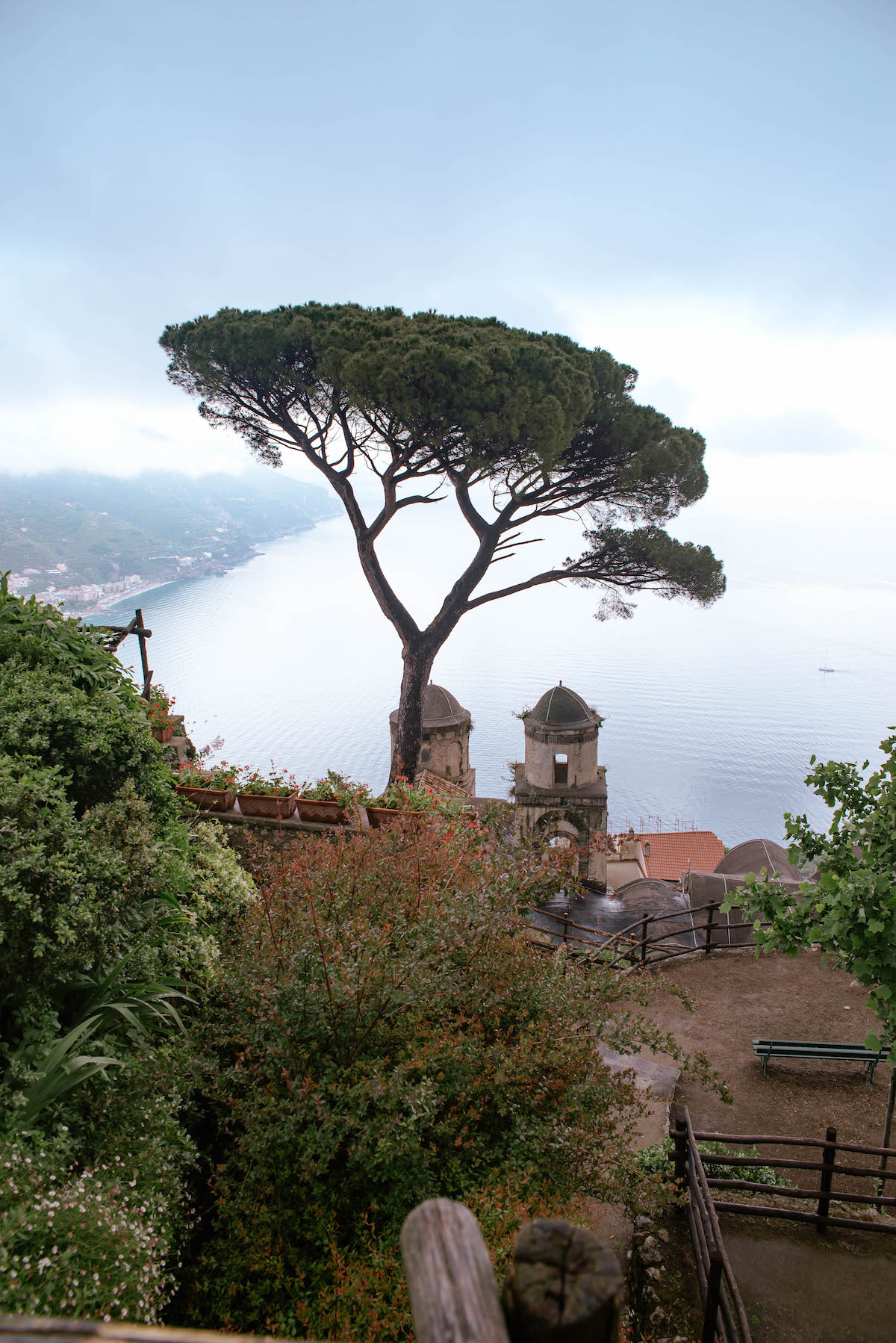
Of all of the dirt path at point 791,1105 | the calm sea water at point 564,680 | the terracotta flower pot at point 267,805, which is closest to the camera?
the dirt path at point 791,1105

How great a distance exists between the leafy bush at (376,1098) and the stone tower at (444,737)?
11.6 meters

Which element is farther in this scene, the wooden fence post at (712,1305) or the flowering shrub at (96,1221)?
the wooden fence post at (712,1305)

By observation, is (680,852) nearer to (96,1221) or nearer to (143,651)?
(143,651)

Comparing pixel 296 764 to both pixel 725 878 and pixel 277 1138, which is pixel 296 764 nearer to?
pixel 725 878

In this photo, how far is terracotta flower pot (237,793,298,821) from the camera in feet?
29.4

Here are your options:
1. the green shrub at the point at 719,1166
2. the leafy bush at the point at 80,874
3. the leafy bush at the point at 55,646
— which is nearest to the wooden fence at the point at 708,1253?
the green shrub at the point at 719,1166

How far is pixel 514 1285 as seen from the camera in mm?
1036

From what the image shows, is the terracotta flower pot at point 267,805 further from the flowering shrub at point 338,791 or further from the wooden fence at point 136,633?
the wooden fence at point 136,633

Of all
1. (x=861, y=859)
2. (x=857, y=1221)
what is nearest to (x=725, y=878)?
(x=857, y=1221)

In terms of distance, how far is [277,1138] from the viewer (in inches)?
134

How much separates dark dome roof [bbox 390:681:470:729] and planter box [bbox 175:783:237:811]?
718cm

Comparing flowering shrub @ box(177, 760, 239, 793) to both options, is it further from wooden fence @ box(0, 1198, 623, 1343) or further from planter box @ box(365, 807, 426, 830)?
wooden fence @ box(0, 1198, 623, 1343)

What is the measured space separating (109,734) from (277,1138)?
312 centimetres

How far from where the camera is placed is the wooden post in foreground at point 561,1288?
976 millimetres
